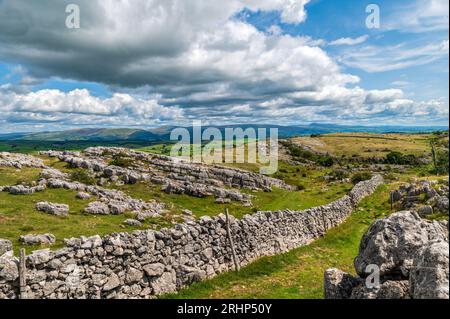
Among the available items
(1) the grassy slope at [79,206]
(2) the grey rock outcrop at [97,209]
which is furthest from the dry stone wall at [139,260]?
(2) the grey rock outcrop at [97,209]

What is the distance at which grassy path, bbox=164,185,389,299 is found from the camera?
16.8m

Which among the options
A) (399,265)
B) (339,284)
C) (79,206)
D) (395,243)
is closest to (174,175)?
(79,206)

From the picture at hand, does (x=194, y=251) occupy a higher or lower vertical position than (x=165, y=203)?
higher

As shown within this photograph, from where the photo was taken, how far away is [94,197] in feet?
143

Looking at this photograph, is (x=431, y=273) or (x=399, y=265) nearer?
(x=431, y=273)

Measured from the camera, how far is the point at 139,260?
16.6 metres

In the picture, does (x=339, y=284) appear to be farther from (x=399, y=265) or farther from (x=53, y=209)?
(x=53, y=209)

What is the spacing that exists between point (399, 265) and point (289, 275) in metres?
9.71

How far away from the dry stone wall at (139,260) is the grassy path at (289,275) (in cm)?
95

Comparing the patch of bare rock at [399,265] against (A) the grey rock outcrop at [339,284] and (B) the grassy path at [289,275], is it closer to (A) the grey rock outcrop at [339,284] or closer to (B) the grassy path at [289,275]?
(A) the grey rock outcrop at [339,284]

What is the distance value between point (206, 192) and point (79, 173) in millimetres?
21078

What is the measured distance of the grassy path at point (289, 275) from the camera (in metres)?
A: 16.8

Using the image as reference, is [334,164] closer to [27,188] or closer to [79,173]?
[79,173]
